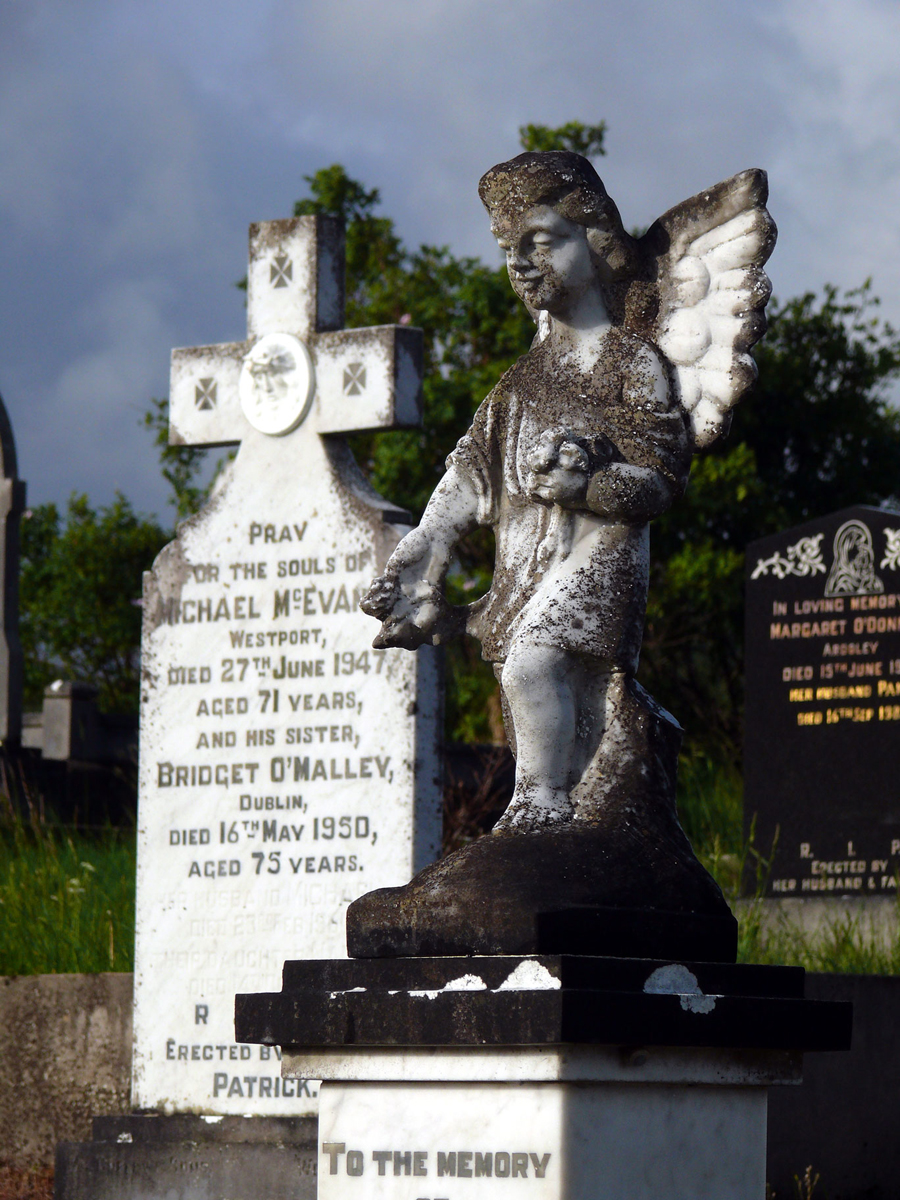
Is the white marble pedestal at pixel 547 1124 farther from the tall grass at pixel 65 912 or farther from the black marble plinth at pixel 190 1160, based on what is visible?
the tall grass at pixel 65 912

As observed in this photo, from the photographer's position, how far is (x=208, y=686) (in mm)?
7902

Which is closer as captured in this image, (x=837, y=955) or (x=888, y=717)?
(x=837, y=955)

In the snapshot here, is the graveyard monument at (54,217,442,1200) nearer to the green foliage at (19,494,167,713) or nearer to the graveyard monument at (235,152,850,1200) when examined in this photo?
the graveyard monument at (235,152,850,1200)

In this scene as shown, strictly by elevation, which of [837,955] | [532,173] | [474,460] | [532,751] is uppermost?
[532,173]

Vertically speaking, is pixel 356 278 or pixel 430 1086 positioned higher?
pixel 356 278

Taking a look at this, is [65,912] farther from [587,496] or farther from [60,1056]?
[587,496]

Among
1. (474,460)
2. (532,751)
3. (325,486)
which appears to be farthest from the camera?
(325,486)

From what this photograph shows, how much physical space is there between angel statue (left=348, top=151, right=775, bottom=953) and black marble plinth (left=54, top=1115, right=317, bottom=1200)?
3.24 metres

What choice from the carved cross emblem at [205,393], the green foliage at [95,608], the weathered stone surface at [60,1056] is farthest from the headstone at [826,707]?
the green foliage at [95,608]

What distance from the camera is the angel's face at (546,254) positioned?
4.07 m

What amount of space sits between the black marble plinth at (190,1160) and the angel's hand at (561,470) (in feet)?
A: 11.7

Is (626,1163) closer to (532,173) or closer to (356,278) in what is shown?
(532,173)

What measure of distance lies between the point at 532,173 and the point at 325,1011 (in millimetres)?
1795

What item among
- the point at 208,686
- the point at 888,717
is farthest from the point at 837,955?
the point at 208,686
